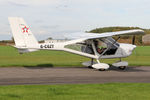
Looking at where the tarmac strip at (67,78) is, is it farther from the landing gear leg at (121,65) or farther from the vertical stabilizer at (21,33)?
the vertical stabilizer at (21,33)

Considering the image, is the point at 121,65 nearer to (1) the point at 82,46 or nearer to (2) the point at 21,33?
(1) the point at 82,46

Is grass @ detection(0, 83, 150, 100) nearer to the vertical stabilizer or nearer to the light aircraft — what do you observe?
the light aircraft

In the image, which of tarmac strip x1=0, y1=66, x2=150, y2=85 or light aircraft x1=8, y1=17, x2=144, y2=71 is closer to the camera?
tarmac strip x1=0, y1=66, x2=150, y2=85

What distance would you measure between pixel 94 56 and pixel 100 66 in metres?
1.07

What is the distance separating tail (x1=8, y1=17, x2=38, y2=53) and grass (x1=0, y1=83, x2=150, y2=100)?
708cm

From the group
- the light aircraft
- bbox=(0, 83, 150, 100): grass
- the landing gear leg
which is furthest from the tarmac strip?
the light aircraft

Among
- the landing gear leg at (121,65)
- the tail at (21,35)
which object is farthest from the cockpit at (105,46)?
the tail at (21,35)

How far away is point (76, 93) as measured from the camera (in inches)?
301

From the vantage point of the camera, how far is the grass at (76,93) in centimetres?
704

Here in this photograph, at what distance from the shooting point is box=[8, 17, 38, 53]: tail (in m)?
15.2

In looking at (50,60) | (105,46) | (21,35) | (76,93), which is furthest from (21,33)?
(50,60)

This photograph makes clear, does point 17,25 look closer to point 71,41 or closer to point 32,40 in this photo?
point 32,40

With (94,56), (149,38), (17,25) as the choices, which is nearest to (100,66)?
(94,56)

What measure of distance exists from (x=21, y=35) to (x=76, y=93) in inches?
351
